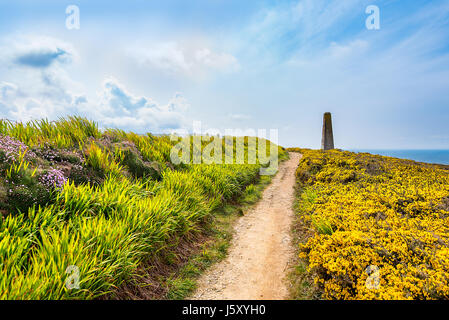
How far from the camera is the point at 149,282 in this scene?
12.6 ft

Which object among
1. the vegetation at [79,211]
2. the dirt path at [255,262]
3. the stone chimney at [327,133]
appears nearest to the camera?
the vegetation at [79,211]

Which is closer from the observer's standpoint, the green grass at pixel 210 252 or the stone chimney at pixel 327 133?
the green grass at pixel 210 252

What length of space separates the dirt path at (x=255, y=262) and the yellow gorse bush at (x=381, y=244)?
2.53 feet

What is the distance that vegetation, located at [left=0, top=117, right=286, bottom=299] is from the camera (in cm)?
297

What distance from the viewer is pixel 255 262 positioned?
16.1 ft

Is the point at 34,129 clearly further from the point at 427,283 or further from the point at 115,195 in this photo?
the point at 427,283

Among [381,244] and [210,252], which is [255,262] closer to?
[210,252]

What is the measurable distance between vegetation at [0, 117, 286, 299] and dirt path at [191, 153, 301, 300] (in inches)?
46.8

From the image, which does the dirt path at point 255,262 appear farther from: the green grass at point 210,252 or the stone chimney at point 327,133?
the stone chimney at point 327,133

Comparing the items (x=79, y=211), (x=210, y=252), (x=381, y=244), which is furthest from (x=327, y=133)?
(x=79, y=211)

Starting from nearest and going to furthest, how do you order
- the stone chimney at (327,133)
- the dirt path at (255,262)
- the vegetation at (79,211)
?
the vegetation at (79,211) → the dirt path at (255,262) → the stone chimney at (327,133)

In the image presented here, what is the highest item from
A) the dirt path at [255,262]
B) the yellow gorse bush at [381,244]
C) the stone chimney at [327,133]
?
the stone chimney at [327,133]

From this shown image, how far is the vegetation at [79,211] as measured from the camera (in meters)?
2.97

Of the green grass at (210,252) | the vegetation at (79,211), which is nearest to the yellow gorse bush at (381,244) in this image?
the green grass at (210,252)
